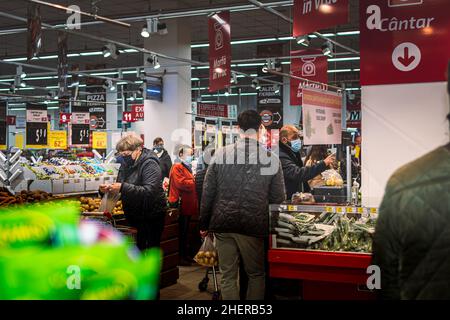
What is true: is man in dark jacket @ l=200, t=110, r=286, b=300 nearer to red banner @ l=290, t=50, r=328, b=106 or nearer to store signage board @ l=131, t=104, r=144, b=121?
red banner @ l=290, t=50, r=328, b=106

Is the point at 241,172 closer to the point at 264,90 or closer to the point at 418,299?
the point at 418,299

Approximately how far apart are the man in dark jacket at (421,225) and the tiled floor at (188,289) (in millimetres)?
4700

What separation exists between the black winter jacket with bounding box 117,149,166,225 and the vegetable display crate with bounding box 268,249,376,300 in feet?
4.71

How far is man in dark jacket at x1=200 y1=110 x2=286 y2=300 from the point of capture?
14.3 feet

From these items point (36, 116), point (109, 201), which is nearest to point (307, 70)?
point (109, 201)

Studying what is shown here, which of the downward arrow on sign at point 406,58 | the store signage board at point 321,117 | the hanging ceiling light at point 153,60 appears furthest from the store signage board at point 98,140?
the downward arrow on sign at point 406,58

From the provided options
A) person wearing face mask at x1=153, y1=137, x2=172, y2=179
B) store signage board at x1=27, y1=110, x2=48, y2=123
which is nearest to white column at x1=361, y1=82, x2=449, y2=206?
person wearing face mask at x1=153, y1=137, x2=172, y2=179

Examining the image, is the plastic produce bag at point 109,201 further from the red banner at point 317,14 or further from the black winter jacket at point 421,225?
the black winter jacket at point 421,225

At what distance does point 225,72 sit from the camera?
9.16 meters

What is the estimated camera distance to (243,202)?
4.34 metres

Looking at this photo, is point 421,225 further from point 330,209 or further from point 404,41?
point 404,41

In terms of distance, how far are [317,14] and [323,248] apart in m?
2.11
